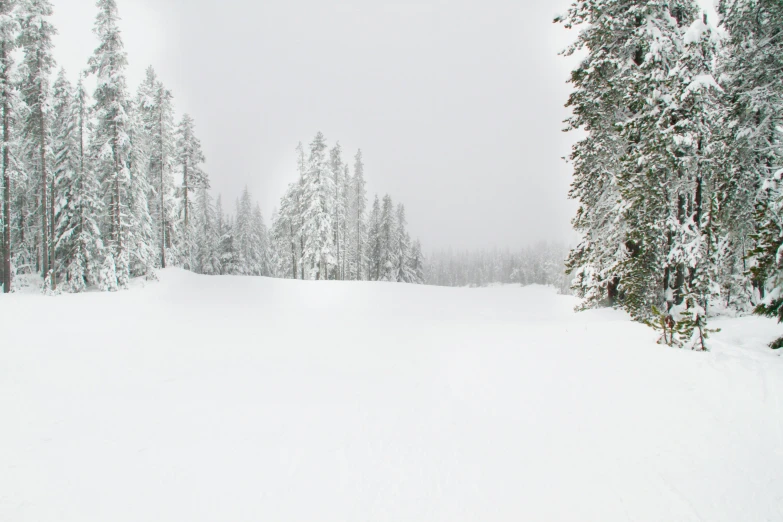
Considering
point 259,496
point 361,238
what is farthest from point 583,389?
point 361,238

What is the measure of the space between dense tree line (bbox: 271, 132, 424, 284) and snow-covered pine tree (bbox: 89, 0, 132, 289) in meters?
16.3

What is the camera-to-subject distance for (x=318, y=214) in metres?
35.8

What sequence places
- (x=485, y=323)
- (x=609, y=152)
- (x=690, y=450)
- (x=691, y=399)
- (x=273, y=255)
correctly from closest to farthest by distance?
(x=690, y=450) < (x=691, y=399) < (x=609, y=152) < (x=485, y=323) < (x=273, y=255)

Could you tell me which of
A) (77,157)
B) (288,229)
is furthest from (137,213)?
(288,229)

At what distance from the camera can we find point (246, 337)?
11.2m

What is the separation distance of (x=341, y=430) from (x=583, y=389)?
432 centimetres

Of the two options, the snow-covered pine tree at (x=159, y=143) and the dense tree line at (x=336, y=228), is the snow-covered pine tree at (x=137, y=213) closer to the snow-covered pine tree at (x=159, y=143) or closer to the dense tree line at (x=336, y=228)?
the snow-covered pine tree at (x=159, y=143)

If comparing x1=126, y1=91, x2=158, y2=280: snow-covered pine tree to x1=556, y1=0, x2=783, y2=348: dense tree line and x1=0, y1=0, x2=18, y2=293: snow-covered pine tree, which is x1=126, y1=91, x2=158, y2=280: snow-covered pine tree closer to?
x1=0, y1=0, x2=18, y2=293: snow-covered pine tree

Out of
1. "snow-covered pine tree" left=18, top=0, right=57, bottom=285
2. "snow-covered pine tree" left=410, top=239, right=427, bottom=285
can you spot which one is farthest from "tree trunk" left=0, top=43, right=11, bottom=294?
"snow-covered pine tree" left=410, top=239, right=427, bottom=285

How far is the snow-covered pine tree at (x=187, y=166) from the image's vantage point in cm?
3297

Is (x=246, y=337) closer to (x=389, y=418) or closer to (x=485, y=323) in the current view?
(x=389, y=418)

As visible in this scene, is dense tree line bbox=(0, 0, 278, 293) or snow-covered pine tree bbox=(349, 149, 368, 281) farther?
snow-covered pine tree bbox=(349, 149, 368, 281)

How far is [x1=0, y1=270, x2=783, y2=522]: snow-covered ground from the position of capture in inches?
144

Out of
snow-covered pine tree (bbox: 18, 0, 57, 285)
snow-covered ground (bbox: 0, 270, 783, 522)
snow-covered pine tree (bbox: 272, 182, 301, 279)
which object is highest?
snow-covered pine tree (bbox: 18, 0, 57, 285)
